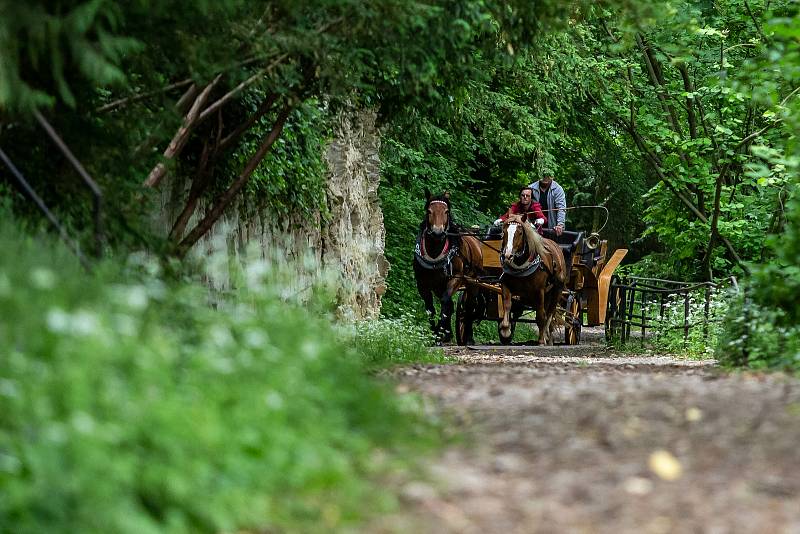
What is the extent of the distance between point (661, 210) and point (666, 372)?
46.3 feet

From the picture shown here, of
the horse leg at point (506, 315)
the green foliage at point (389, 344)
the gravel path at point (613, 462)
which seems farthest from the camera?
the horse leg at point (506, 315)

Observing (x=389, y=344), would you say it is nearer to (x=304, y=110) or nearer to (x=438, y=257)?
(x=304, y=110)

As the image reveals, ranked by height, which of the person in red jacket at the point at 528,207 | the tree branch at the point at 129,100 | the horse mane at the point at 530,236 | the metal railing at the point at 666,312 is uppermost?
the tree branch at the point at 129,100

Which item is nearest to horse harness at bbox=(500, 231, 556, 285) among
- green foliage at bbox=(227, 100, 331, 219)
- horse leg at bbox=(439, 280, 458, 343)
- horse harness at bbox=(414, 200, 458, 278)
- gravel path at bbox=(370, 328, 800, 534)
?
horse harness at bbox=(414, 200, 458, 278)

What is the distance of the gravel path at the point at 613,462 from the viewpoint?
209 inches

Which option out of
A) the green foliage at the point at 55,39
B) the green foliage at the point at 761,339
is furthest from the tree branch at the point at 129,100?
the green foliage at the point at 761,339

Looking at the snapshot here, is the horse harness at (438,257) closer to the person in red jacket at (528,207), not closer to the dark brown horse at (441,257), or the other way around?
the dark brown horse at (441,257)

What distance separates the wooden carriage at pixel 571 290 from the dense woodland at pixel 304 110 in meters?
1.55

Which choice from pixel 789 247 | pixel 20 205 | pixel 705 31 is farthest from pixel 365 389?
pixel 705 31

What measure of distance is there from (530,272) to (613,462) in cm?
1571

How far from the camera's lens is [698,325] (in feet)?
61.0

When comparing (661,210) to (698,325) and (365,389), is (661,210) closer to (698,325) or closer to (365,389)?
(698,325)

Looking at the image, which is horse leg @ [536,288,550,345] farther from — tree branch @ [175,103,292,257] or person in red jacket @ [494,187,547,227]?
tree branch @ [175,103,292,257]

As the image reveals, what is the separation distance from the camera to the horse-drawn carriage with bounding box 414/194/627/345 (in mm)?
21859
